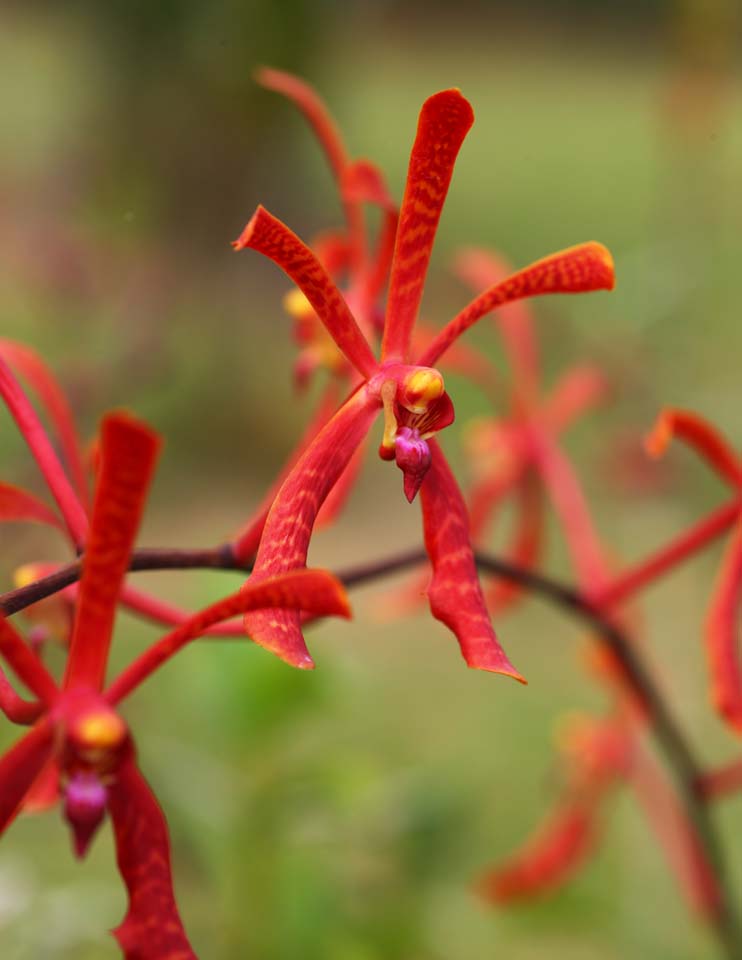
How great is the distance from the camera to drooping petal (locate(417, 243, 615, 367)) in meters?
0.47

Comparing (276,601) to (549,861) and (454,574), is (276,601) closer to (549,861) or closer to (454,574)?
(454,574)

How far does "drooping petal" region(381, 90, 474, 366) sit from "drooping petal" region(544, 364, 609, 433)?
0.46 meters

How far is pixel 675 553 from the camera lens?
659 mm

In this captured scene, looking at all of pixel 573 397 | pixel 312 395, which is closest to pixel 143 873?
pixel 573 397

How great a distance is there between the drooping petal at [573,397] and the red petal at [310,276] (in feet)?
1.53

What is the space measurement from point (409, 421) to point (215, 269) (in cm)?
291

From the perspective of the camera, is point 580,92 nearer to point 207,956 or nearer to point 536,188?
point 536,188

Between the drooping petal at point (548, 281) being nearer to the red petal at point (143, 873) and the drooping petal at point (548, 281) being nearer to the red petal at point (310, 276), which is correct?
the red petal at point (310, 276)

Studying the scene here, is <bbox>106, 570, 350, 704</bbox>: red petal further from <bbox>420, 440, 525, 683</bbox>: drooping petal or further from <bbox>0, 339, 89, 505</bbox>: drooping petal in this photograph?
<bbox>0, 339, 89, 505</bbox>: drooping petal

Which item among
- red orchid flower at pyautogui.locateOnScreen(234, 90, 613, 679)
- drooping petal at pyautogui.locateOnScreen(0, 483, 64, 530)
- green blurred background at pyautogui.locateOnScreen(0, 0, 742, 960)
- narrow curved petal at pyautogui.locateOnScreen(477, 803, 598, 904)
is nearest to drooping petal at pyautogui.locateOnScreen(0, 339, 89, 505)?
drooping petal at pyautogui.locateOnScreen(0, 483, 64, 530)

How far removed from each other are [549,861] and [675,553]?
0.50 m

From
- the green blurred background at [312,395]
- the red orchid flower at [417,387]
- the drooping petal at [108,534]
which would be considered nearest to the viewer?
the drooping petal at [108,534]

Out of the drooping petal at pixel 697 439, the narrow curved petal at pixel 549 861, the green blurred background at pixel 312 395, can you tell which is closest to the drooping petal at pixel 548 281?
the drooping petal at pixel 697 439

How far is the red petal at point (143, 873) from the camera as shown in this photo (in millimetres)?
434
